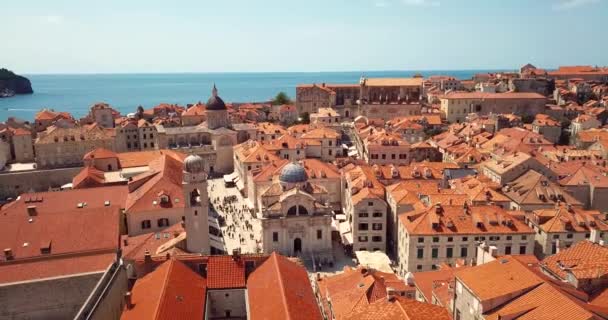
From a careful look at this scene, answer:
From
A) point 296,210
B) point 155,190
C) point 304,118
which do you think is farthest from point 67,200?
point 304,118

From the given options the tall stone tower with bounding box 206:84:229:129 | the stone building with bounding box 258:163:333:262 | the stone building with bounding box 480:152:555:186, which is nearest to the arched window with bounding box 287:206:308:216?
the stone building with bounding box 258:163:333:262

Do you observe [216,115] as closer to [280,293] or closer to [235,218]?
[235,218]

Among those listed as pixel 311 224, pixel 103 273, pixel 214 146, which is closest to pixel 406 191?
Result: pixel 311 224

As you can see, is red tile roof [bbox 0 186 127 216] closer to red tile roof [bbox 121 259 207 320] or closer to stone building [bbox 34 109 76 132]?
red tile roof [bbox 121 259 207 320]

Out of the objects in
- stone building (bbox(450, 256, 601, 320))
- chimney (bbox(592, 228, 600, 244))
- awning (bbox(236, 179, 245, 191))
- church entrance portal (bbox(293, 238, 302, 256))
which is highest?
stone building (bbox(450, 256, 601, 320))

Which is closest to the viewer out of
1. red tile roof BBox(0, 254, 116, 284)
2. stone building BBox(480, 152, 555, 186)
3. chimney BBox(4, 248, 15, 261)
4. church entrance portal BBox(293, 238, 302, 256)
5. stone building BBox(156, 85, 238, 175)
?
red tile roof BBox(0, 254, 116, 284)

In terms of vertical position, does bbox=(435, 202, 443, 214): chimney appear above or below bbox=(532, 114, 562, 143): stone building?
below
